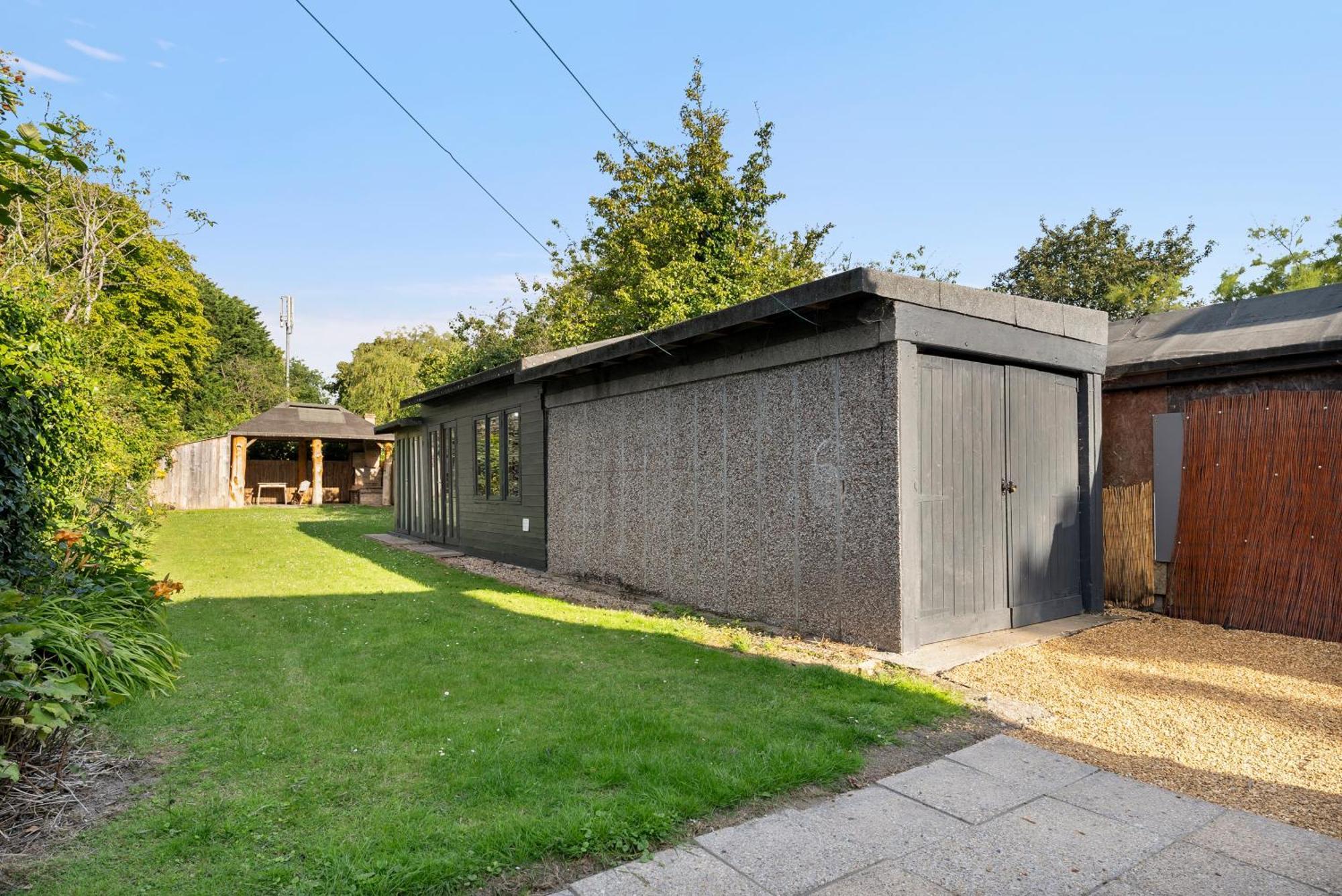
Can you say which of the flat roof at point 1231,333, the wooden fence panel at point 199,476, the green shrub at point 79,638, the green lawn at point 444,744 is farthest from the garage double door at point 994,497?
the wooden fence panel at point 199,476

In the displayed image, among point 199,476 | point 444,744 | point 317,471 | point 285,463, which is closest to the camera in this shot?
point 444,744

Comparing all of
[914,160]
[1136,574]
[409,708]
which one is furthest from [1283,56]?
[409,708]

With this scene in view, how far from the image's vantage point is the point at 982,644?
518 cm

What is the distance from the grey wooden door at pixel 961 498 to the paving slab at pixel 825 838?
2496mm

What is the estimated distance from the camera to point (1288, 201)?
19234mm

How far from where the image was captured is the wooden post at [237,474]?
2286cm

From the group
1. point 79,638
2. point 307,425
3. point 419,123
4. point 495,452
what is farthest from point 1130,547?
point 307,425

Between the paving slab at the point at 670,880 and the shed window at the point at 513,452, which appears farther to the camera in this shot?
the shed window at the point at 513,452

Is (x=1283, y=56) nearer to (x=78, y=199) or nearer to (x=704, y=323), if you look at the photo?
(x=704, y=323)

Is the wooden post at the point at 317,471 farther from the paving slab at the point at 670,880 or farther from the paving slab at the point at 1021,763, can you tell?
the paving slab at the point at 670,880

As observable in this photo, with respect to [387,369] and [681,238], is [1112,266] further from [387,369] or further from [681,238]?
[387,369]

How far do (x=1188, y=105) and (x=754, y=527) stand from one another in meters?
10.6

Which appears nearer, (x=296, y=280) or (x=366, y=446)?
(x=296, y=280)

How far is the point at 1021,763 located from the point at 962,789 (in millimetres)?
483
